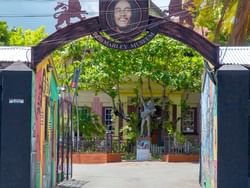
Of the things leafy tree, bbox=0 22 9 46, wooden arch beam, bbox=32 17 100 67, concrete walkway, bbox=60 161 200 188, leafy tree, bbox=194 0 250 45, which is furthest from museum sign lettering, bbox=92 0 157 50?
leafy tree, bbox=0 22 9 46

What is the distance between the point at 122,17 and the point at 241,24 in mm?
8785

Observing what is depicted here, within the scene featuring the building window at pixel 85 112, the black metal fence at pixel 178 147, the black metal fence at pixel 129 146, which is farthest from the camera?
the building window at pixel 85 112

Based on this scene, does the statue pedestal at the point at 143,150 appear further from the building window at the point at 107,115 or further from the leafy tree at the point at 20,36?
the leafy tree at the point at 20,36

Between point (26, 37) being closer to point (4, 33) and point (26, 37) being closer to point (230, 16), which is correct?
point (4, 33)

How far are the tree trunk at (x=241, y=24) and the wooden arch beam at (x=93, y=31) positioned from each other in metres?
7.77

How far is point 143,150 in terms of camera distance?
33.0 meters

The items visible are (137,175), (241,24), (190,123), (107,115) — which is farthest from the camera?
(190,123)

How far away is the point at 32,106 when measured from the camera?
1471cm

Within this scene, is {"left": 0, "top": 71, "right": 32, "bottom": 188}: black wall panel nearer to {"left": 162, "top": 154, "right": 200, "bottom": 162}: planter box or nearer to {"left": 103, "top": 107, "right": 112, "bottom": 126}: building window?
{"left": 162, "top": 154, "right": 200, "bottom": 162}: planter box

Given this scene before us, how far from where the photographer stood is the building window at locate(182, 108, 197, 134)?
131ft

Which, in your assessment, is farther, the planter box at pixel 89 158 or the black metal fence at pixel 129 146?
the black metal fence at pixel 129 146

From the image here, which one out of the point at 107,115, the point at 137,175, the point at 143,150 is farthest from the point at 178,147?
the point at 107,115

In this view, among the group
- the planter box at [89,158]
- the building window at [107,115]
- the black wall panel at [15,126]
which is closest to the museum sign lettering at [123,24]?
the black wall panel at [15,126]

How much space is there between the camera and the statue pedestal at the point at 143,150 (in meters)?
33.0
